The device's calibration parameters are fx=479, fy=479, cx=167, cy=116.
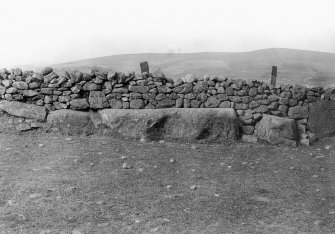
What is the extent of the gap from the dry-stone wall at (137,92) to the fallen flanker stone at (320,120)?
34cm

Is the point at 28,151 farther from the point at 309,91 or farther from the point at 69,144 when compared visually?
the point at 309,91

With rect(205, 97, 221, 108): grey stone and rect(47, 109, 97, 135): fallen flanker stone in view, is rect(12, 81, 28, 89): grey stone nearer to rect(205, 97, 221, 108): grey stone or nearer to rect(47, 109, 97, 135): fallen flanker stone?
rect(47, 109, 97, 135): fallen flanker stone

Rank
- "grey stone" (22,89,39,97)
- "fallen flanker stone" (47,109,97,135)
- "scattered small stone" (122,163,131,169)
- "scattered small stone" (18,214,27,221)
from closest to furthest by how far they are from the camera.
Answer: "scattered small stone" (18,214,27,221)
"scattered small stone" (122,163,131,169)
"fallen flanker stone" (47,109,97,135)
"grey stone" (22,89,39,97)

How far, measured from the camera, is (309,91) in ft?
52.1

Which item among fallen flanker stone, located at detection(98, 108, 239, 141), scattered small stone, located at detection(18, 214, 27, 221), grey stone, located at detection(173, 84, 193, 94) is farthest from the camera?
grey stone, located at detection(173, 84, 193, 94)

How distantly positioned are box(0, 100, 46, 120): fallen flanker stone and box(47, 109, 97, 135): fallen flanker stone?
36cm

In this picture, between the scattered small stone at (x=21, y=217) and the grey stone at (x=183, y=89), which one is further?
the grey stone at (x=183, y=89)

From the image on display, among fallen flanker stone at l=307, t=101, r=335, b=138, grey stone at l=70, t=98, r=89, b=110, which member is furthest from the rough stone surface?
fallen flanker stone at l=307, t=101, r=335, b=138

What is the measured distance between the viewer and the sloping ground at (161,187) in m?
9.09

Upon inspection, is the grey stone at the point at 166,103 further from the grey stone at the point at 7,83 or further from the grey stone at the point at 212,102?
the grey stone at the point at 7,83

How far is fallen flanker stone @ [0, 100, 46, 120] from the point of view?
15.4 m

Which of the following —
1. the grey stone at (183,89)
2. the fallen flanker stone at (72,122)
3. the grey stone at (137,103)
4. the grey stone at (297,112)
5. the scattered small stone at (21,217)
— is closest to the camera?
the scattered small stone at (21,217)

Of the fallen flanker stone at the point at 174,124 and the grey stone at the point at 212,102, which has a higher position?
the grey stone at the point at 212,102

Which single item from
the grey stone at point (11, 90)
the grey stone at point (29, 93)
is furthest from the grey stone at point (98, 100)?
the grey stone at point (11, 90)
